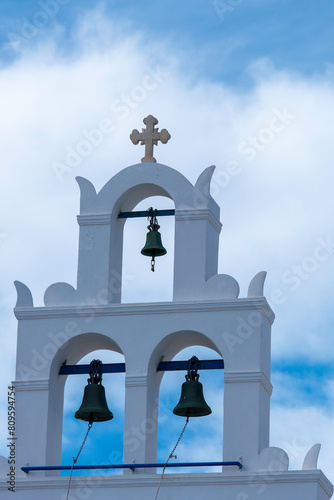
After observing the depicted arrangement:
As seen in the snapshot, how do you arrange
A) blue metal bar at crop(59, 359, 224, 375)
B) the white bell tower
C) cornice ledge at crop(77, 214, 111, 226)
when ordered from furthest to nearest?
cornice ledge at crop(77, 214, 111, 226), blue metal bar at crop(59, 359, 224, 375), the white bell tower

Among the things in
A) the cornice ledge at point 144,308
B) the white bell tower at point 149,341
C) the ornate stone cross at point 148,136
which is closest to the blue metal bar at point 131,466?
the white bell tower at point 149,341

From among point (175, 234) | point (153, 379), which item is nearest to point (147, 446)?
point (153, 379)

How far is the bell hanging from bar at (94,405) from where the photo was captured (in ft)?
96.4

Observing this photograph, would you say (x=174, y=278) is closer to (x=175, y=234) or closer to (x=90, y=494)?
(x=175, y=234)

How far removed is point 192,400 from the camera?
29.1 metres

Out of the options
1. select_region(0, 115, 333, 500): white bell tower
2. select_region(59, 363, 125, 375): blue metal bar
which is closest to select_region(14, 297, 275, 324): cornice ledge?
select_region(0, 115, 333, 500): white bell tower

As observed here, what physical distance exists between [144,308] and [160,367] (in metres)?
0.89

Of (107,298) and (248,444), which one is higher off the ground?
(107,298)

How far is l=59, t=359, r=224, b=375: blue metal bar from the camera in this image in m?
29.3

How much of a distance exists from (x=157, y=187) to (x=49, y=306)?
7.67 feet

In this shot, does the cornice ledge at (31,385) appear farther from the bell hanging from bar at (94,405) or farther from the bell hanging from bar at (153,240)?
the bell hanging from bar at (153,240)

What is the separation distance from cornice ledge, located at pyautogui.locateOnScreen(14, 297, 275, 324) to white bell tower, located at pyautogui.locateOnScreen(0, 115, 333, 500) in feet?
0.05

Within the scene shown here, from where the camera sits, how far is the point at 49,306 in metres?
29.9

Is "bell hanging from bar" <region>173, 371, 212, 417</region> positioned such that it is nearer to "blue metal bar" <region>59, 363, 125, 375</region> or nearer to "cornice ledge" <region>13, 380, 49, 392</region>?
"blue metal bar" <region>59, 363, 125, 375</region>
